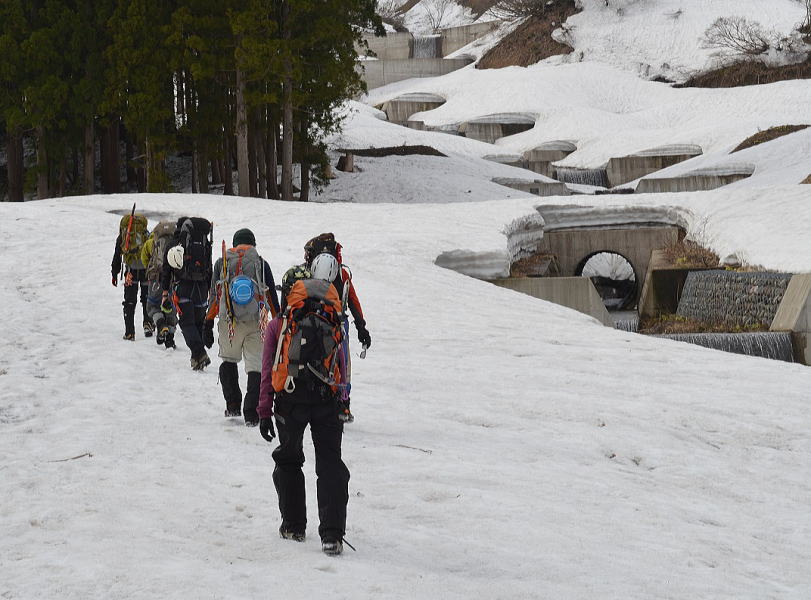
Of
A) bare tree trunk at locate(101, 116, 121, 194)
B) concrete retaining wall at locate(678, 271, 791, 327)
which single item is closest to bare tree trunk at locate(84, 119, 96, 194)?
bare tree trunk at locate(101, 116, 121, 194)

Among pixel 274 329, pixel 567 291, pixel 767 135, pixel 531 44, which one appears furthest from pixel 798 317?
pixel 531 44

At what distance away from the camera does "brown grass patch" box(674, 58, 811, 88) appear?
57.6m

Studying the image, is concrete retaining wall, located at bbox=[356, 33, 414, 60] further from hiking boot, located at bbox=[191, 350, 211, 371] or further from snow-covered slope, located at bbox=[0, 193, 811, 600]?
hiking boot, located at bbox=[191, 350, 211, 371]

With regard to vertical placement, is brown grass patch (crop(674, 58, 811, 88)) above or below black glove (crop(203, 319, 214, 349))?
above

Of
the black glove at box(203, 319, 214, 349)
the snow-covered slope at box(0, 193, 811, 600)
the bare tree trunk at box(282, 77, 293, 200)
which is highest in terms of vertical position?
the bare tree trunk at box(282, 77, 293, 200)

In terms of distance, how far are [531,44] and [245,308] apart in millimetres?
67416

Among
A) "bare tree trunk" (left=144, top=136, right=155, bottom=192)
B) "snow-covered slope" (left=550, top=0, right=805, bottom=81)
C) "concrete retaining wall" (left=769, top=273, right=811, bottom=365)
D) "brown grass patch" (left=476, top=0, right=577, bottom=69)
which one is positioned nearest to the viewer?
"concrete retaining wall" (left=769, top=273, right=811, bottom=365)

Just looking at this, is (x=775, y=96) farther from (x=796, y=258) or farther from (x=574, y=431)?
(x=574, y=431)

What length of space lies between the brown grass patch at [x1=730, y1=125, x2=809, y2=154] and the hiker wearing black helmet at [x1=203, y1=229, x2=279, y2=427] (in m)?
35.5

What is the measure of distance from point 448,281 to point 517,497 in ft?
33.2

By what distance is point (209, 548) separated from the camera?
5418 millimetres

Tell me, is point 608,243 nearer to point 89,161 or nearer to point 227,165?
point 227,165

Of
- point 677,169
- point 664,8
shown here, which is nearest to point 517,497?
point 677,169

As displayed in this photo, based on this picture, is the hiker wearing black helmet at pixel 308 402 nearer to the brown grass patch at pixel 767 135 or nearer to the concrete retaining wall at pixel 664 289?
the concrete retaining wall at pixel 664 289
